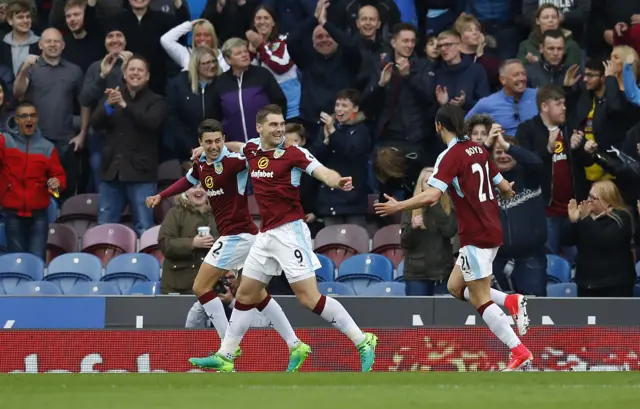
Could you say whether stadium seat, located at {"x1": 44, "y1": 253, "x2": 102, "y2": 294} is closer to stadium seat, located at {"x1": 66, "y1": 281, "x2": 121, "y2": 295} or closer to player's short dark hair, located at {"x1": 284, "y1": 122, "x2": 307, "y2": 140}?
stadium seat, located at {"x1": 66, "y1": 281, "x2": 121, "y2": 295}

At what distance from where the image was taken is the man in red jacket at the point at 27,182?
14.9 metres

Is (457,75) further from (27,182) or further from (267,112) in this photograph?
(27,182)

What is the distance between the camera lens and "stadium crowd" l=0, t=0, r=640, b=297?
13406mm

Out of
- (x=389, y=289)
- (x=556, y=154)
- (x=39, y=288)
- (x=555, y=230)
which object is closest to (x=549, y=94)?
(x=556, y=154)

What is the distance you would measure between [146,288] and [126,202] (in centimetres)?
161

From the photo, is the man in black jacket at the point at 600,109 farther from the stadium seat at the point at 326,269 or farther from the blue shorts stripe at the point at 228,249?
the blue shorts stripe at the point at 228,249

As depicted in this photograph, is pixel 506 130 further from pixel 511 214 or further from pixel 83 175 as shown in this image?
pixel 83 175

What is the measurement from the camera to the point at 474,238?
36.0 ft

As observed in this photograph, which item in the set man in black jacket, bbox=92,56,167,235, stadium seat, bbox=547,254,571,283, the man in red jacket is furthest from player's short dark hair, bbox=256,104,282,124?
stadium seat, bbox=547,254,571,283

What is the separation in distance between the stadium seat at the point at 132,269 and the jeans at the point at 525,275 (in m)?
3.41

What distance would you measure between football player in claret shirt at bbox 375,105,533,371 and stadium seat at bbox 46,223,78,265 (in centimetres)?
536

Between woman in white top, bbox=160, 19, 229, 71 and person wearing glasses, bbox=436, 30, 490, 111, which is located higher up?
woman in white top, bbox=160, 19, 229, 71

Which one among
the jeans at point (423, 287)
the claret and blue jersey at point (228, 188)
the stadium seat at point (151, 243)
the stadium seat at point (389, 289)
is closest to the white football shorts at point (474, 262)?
the claret and blue jersey at point (228, 188)

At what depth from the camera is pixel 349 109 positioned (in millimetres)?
14625
